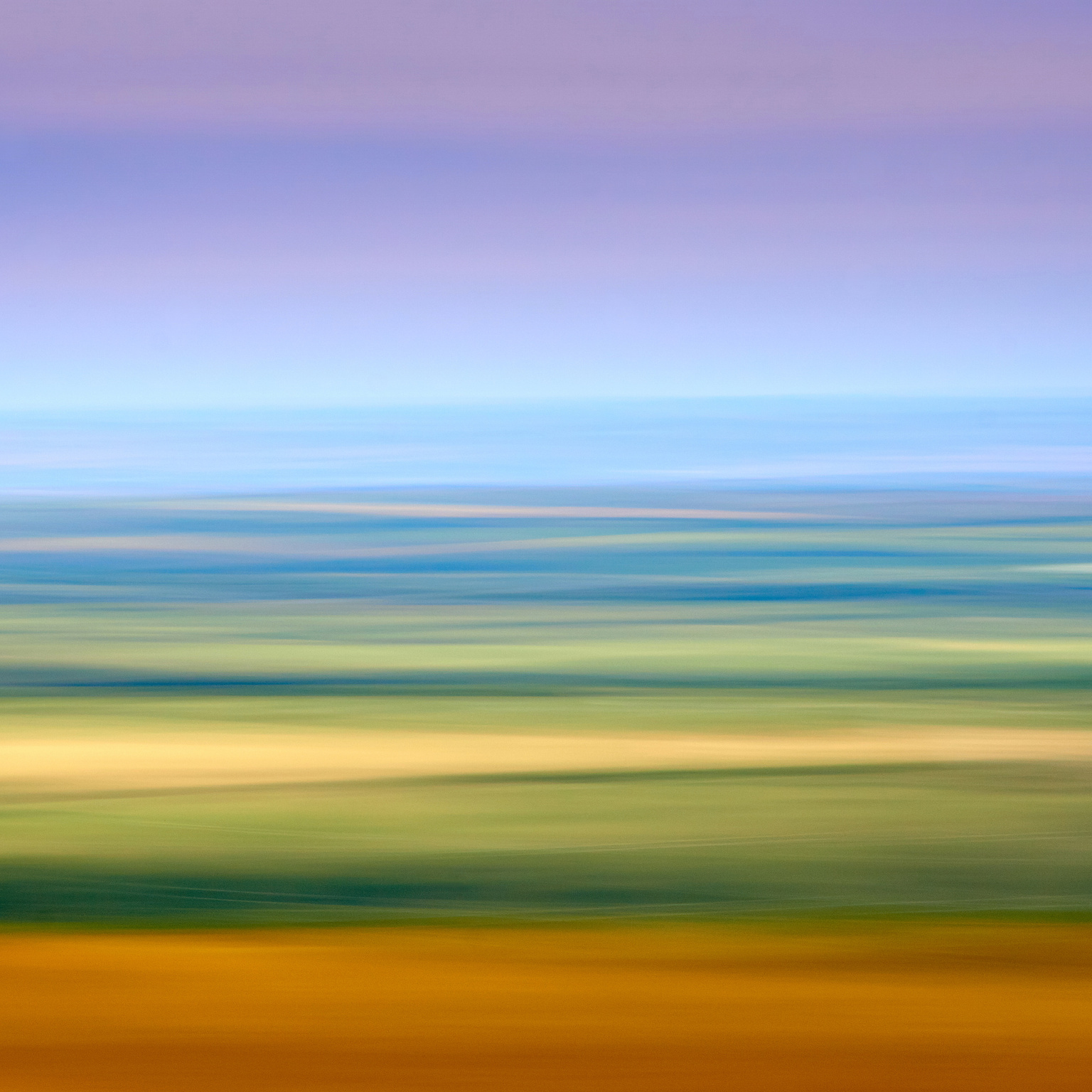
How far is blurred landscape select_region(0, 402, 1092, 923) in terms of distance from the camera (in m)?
2.62

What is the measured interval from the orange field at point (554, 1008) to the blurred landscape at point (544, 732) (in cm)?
14

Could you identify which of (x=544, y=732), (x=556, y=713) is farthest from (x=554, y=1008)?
(x=556, y=713)

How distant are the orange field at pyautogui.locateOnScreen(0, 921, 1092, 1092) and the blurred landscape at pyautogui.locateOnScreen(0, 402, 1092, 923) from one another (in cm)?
14

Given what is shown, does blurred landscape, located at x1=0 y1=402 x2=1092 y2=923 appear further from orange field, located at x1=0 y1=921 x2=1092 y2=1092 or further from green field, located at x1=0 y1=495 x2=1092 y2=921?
orange field, located at x1=0 y1=921 x2=1092 y2=1092

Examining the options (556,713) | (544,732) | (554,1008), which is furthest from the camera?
(556,713)

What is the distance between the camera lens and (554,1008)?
6.66 feet

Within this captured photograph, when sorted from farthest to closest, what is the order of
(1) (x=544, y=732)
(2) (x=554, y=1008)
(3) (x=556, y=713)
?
(3) (x=556, y=713)
(1) (x=544, y=732)
(2) (x=554, y=1008)

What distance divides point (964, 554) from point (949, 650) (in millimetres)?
2708

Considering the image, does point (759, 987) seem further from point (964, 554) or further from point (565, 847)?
point (964, 554)

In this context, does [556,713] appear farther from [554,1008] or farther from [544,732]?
[554,1008]

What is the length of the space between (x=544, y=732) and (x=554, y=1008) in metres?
1.72

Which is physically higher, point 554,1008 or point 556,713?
point 556,713

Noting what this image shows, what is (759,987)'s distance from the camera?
2.10 metres

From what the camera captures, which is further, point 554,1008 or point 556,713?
point 556,713
